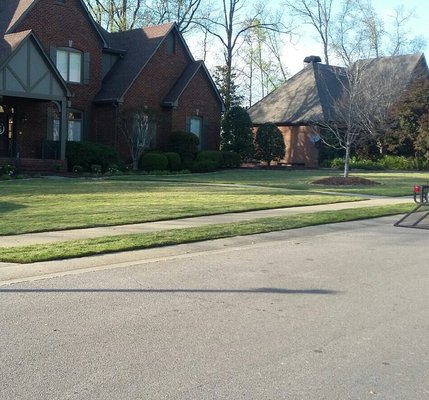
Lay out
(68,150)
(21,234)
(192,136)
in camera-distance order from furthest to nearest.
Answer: (192,136) → (68,150) → (21,234)

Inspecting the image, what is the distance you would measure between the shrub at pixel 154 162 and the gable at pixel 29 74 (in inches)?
205

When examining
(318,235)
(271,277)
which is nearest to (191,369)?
(271,277)

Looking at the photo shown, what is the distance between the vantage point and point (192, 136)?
33000 millimetres

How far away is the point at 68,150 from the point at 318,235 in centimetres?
1936

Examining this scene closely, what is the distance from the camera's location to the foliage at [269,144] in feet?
126

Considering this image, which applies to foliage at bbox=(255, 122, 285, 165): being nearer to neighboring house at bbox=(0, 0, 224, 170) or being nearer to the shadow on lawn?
neighboring house at bbox=(0, 0, 224, 170)

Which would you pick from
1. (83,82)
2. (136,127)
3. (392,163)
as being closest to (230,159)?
(136,127)

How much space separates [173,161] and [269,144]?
9231 mm

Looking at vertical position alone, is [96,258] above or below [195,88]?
below

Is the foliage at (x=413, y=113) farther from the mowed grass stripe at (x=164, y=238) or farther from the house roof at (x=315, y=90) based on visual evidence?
the mowed grass stripe at (x=164, y=238)

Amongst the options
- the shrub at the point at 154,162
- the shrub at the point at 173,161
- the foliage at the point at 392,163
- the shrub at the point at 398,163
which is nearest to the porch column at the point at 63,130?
the shrub at the point at 154,162

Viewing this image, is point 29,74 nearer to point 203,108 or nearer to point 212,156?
point 212,156

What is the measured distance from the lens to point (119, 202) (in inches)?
609

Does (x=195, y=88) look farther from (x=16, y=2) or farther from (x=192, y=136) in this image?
(x=16, y=2)
